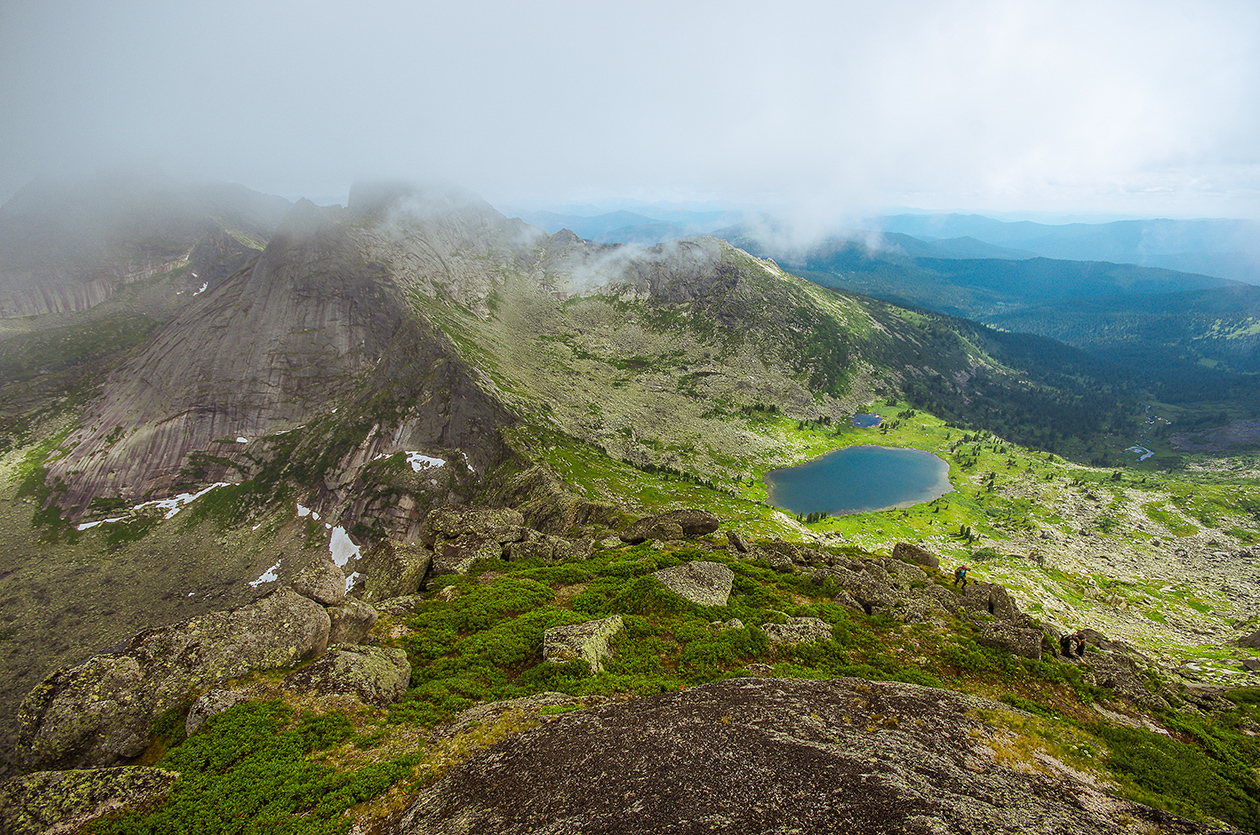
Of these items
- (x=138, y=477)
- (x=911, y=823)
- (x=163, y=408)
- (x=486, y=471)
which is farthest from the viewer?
(x=163, y=408)

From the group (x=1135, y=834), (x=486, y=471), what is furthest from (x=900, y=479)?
(x=1135, y=834)

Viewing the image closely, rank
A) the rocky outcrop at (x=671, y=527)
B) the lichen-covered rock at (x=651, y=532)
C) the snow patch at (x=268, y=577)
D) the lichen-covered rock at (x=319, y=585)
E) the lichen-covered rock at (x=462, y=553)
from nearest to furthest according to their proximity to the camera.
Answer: the lichen-covered rock at (x=319, y=585) < the lichen-covered rock at (x=462, y=553) < the lichen-covered rock at (x=651, y=532) < the rocky outcrop at (x=671, y=527) < the snow patch at (x=268, y=577)

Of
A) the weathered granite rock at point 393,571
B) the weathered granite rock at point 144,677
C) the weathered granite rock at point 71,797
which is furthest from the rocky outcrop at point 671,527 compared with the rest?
the weathered granite rock at point 71,797

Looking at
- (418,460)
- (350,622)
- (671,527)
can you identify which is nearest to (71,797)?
(350,622)

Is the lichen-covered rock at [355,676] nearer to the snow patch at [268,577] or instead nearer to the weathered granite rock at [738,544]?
the weathered granite rock at [738,544]

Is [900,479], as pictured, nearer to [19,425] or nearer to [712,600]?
[712,600]

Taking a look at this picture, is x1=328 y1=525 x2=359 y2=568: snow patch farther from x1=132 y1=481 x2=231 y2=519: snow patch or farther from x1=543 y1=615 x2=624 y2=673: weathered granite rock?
x1=543 y1=615 x2=624 y2=673: weathered granite rock
